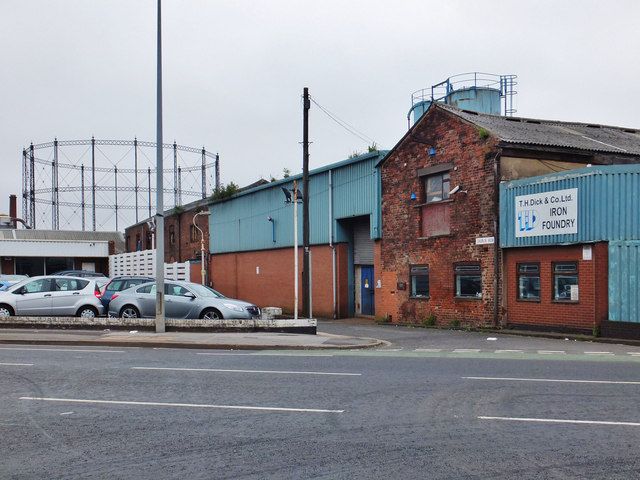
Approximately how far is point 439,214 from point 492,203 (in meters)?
3.00

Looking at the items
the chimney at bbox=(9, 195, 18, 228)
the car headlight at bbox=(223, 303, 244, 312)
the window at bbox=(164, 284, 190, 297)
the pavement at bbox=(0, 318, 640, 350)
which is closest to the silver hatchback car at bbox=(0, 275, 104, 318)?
the pavement at bbox=(0, 318, 640, 350)

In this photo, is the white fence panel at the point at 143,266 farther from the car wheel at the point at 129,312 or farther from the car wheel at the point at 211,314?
the car wheel at the point at 211,314

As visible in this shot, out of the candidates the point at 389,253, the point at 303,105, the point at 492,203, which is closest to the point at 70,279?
the point at 303,105

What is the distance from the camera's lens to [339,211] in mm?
31438

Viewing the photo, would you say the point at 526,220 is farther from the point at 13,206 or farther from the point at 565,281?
the point at 13,206

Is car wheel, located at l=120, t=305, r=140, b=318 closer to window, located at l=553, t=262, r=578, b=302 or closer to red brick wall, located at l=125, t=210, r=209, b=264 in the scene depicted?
window, located at l=553, t=262, r=578, b=302

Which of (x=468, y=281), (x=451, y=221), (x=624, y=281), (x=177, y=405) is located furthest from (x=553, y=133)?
(x=177, y=405)

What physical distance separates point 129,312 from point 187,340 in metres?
5.51

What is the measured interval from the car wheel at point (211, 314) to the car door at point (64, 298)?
15.4 feet

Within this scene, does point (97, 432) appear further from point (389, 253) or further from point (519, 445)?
point (389, 253)

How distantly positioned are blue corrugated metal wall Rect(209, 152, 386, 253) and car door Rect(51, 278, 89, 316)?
40.8ft

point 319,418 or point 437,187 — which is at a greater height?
point 437,187

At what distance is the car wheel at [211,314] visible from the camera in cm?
2138

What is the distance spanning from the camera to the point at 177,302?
71.3ft
